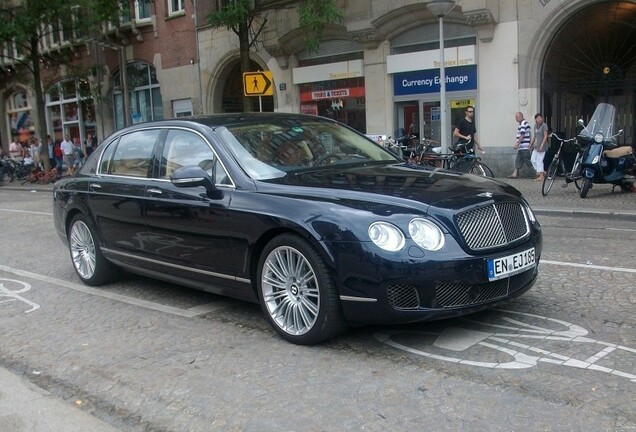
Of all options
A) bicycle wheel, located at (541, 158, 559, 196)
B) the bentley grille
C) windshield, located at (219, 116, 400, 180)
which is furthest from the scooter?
the bentley grille

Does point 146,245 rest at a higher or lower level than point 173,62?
lower

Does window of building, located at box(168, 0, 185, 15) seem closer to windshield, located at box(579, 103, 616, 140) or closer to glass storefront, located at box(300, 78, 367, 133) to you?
glass storefront, located at box(300, 78, 367, 133)

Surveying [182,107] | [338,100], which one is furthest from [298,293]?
[182,107]

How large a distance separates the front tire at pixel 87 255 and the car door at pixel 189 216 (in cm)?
121

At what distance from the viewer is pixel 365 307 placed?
414 cm

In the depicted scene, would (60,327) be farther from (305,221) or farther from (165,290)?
(305,221)

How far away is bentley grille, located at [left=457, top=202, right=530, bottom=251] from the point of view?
165 inches

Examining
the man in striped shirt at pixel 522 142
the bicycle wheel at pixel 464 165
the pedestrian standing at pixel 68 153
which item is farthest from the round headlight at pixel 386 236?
the pedestrian standing at pixel 68 153

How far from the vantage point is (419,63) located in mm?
18328

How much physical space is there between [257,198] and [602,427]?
2.67 m

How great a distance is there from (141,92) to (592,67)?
1944cm

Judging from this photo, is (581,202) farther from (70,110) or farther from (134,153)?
(70,110)

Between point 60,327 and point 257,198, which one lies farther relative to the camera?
point 60,327

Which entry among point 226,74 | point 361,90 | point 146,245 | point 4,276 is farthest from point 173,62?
Result: point 146,245
